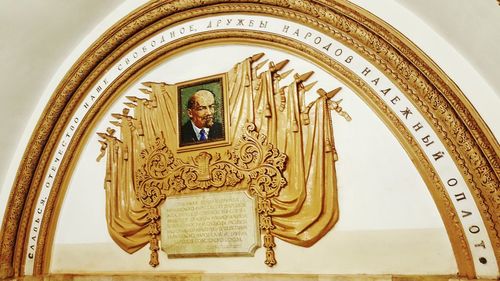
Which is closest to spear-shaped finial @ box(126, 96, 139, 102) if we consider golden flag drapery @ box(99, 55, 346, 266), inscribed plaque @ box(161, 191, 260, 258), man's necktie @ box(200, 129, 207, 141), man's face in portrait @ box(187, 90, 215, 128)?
golden flag drapery @ box(99, 55, 346, 266)

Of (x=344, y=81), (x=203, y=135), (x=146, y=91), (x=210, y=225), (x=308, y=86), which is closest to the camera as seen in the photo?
(x=344, y=81)

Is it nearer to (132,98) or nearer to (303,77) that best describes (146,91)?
(132,98)

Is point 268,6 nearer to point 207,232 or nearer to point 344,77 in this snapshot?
point 344,77

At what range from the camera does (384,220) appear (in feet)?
8.93

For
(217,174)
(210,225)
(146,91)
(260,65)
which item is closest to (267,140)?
(217,174)

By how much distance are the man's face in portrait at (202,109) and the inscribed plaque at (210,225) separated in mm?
511

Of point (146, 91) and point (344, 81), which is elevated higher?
point (146, 91)

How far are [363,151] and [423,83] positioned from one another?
20.8 inches

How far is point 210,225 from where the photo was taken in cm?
314

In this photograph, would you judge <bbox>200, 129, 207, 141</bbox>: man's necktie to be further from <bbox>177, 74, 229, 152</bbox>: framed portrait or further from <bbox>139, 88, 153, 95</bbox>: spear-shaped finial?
<bbox>139, 88, 153, 95</bbox>: spear-shaped finial

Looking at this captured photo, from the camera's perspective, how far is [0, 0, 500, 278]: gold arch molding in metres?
2.48

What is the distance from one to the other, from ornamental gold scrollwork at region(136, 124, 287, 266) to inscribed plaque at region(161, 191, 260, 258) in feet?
0.20

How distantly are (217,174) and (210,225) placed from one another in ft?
1.15

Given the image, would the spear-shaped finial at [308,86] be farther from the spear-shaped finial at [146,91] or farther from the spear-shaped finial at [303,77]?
the spear-shaped finial at [146,91]
